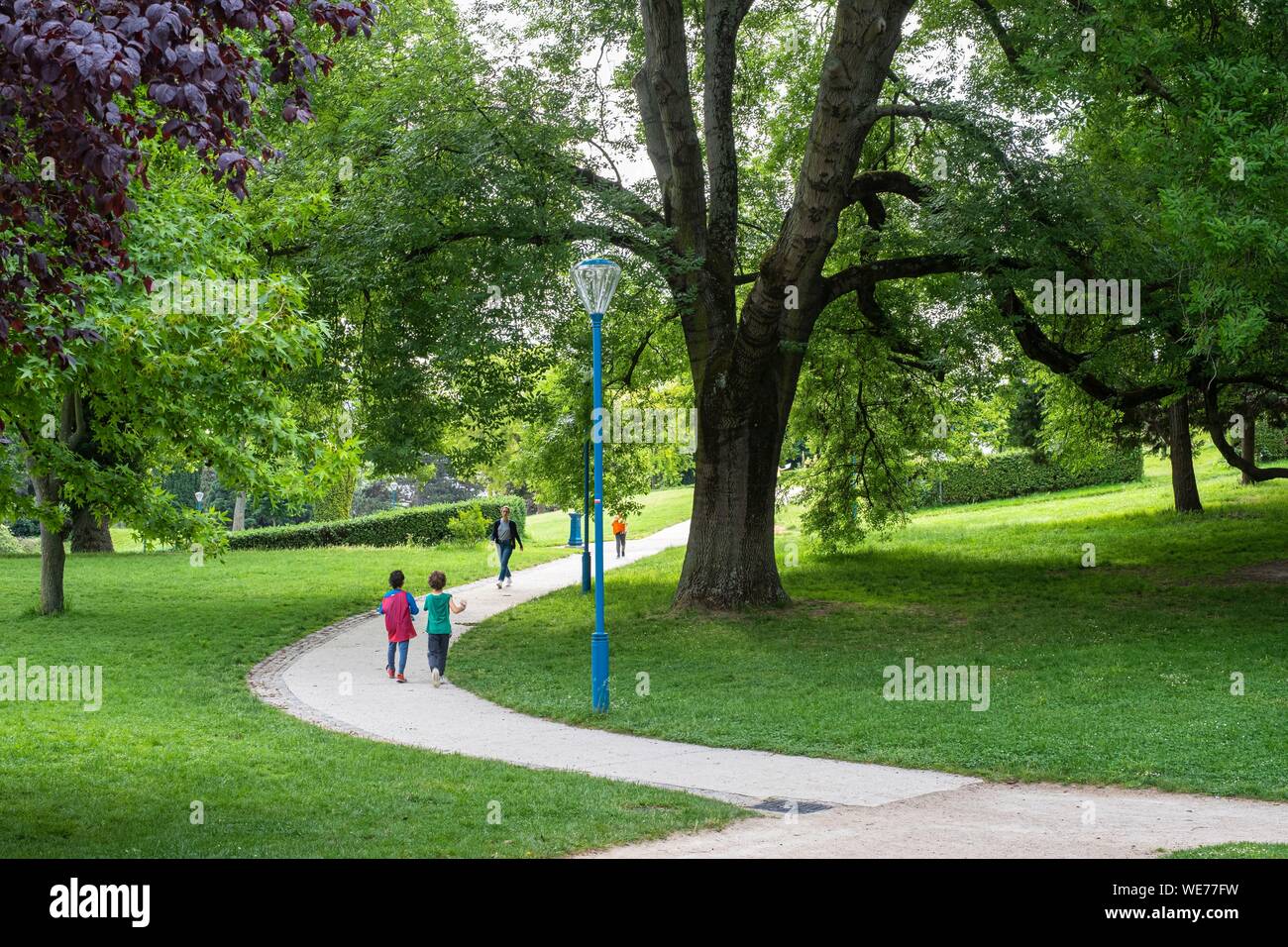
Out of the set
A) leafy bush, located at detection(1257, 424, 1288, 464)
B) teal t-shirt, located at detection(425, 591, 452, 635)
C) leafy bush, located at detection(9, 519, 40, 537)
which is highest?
leafy bush, located at detection(1257, 424, 1288, 464)

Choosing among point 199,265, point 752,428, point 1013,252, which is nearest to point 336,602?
point 752,428

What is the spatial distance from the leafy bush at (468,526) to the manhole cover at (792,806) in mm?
30061

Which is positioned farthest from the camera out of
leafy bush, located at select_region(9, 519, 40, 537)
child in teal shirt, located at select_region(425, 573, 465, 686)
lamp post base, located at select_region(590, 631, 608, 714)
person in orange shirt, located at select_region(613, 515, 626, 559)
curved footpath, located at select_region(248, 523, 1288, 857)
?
leafy bush, located at select_region(9, 519, 40, 537)

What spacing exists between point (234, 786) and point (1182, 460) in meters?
27.5

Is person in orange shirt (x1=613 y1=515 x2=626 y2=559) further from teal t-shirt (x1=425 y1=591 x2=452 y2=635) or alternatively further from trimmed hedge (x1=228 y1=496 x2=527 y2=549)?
teal t-shirt (x1=425 y1=591 x2=452 y2=635)

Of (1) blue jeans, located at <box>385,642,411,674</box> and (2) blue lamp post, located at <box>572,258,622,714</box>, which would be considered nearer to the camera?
(2) blue lamp post, located at <box>572,258,622,714</box>

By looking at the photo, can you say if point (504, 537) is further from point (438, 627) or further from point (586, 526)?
point (438, 627)

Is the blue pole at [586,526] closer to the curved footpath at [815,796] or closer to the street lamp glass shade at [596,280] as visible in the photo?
the curved footpath at [815,796]

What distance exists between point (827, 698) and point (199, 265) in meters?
8.48

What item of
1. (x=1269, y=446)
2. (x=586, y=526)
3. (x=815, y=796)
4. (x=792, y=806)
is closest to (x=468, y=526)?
(x=586, y=526)

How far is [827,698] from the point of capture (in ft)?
44.8

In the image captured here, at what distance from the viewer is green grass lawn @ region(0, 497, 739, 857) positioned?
778 cm

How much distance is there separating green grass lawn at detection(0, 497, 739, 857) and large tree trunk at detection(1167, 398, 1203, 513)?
68.1ft

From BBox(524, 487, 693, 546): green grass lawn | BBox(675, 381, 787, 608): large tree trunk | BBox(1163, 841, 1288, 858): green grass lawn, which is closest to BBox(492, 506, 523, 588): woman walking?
BBox(675, 381, 787, 608): large tree trunk
